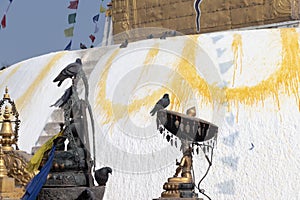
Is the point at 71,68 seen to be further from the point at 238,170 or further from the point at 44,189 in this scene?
the point at 238,170

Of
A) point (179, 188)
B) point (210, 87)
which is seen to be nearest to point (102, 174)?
point (179, 188)

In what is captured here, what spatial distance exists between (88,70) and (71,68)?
1132cm

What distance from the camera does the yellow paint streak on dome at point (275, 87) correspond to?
13648 mm

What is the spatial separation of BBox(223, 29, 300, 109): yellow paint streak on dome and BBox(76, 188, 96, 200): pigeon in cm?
882

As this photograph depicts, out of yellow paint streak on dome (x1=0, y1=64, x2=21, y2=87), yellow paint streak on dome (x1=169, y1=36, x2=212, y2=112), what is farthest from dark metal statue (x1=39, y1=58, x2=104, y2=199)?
yellow paint streak on dome (x1=0, y1=64, x2=21, y2=87)

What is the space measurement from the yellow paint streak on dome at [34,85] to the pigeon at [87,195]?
12.0m

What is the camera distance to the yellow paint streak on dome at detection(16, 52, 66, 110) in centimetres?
1709

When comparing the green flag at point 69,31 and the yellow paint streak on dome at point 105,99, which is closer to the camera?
the yellow paint streak on dome at point 105,99

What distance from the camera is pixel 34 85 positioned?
17.5 m

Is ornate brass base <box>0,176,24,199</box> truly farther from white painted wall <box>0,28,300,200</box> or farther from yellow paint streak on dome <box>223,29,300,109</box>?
yellow paint streak on dome <box>223,29,300,109</box>

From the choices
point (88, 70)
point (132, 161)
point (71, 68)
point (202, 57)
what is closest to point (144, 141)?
point (132, 161)

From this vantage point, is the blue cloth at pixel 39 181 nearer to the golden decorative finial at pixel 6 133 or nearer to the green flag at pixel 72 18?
the golden decorative finial at pixel 6 133

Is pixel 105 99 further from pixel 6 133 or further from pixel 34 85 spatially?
pixel 6 133

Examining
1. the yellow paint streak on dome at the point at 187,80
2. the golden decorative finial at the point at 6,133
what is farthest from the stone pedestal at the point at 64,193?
the yellow paint streak on dome at the point at 187,80
